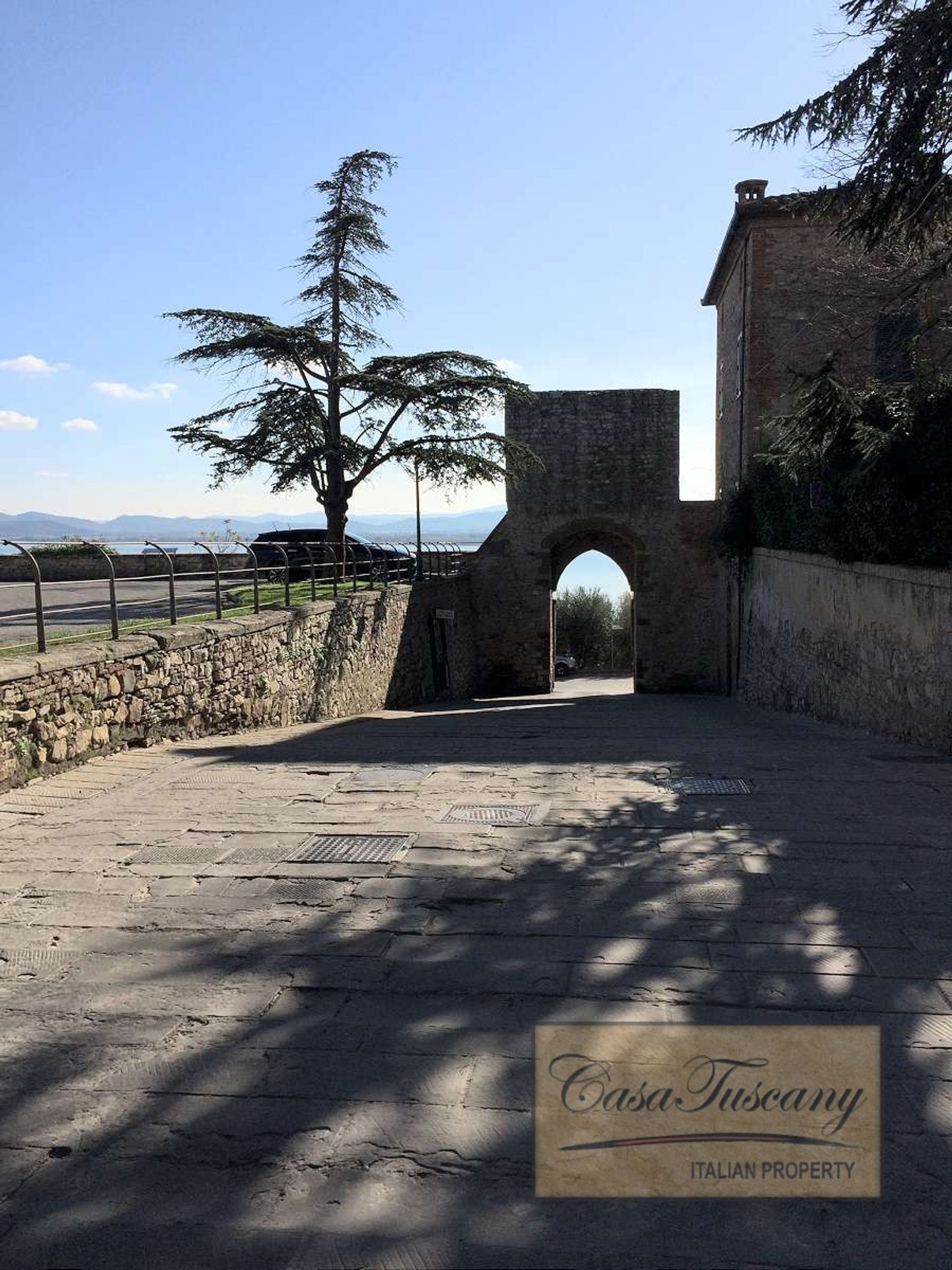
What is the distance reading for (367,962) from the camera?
355 centimetres

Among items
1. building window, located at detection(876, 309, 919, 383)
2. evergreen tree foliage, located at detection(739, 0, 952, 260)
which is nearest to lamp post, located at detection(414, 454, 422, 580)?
building window, located at detection(876, 309, 919, 383)

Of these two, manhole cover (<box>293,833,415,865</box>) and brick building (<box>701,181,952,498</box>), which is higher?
brick building (<box>701,181,952,498</box>)

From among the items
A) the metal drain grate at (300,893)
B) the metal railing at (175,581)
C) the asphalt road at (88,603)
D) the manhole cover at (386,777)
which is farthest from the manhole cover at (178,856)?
the asphalt road at (88,603)

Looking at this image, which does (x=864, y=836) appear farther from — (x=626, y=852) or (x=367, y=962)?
(x=367, y=962)

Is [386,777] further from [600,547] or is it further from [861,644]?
[600,547]

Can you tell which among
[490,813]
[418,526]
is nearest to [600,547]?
[418,526]

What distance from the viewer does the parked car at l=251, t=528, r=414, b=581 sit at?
18062 mm

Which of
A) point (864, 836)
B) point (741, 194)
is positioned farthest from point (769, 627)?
point (864, 836)

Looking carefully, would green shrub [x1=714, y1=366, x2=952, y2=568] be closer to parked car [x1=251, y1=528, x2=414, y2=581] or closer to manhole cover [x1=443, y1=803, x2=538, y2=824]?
manhole cover [x1=443, y1=803, x2=538, y2=824]

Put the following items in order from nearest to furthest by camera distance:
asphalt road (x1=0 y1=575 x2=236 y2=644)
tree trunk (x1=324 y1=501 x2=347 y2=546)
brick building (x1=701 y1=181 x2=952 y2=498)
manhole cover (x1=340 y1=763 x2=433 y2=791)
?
1. manhole cover (x1=340 y1=763 x2=433 y2=791)
2. asphalt road (x1=0 y1=575 x2=236 y2=644)
3. brick building (x1=701 y1=181 x2=952 y2=498)
4. tree trunk (x1=324 y1=501 x2=347 y2=546)

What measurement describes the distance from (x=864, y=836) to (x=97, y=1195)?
13.0 ft

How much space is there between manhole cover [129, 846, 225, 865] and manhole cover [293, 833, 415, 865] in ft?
1.32

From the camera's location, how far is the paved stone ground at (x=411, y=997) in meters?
2.18

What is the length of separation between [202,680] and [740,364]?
47.4ft
